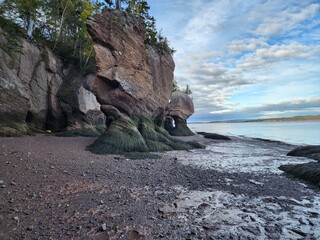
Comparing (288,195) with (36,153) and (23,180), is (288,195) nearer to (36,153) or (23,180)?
(23,180)

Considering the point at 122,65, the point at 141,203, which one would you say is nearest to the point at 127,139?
the point at 122,65

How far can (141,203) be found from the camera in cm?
588

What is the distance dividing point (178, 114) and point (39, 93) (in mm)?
25029

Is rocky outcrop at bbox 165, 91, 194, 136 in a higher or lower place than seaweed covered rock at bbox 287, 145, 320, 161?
higher

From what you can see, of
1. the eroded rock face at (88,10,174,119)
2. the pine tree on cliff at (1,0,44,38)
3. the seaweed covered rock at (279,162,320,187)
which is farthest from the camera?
the pine tree on cliff at (1,0,44,38)

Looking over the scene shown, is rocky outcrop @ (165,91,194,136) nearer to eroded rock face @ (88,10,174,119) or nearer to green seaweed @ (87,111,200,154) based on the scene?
eroded rock face @ (88,10,174,119)

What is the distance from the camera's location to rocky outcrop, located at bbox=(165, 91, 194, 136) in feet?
126

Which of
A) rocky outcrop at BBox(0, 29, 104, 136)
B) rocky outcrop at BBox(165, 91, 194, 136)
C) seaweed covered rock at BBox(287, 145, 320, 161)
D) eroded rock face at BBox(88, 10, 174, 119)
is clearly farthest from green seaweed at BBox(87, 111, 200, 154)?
rocky outcrop at BBox(165, 91, 194, 136)

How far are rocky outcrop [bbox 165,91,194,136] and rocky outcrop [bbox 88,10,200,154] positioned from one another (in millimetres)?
17372

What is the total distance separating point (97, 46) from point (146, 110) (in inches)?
268

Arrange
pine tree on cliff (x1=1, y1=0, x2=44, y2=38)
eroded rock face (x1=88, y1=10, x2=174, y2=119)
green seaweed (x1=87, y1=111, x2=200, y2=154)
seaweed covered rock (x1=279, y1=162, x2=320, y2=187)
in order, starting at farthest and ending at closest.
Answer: pine tree on cliff (x1=1, y1=0, x2=44, y2=38) < eroded rock face (x1=88, y1=10, x2=174, y2=119) < green seaweed (x1=87, y1=111, x2=200, y2=154) < seaweed covered rock (x1=279, y1=162, x2=320, y2=187)

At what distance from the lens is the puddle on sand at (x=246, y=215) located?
4.51 metres

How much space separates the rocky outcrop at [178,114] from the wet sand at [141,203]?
28.9 m

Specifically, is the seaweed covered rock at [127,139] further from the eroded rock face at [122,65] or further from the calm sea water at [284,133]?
the calm sea water at [284,133]
